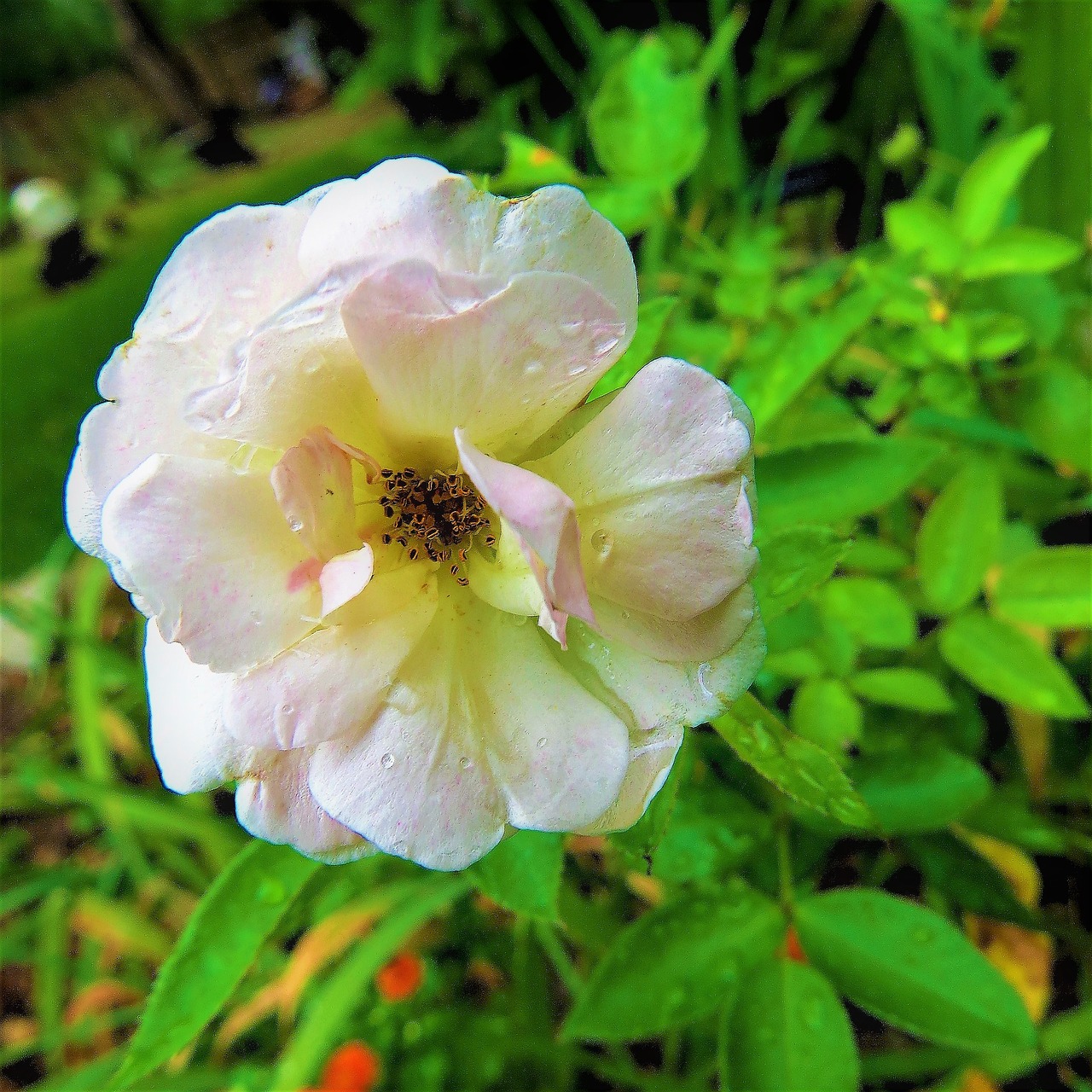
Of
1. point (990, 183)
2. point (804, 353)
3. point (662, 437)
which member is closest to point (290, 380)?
point (662, 437)

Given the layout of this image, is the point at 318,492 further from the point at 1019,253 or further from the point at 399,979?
the point at 399,979

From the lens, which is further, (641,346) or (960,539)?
(960,539)

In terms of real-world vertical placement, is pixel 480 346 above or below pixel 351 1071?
above

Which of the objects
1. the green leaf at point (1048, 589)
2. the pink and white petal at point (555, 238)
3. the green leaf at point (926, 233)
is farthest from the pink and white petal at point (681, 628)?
the green leaf at point (926, 233)

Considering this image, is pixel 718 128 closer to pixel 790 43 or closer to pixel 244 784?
pixel 790 43

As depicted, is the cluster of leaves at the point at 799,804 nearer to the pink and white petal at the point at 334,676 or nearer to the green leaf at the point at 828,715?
the green leaf at the point at 828,715

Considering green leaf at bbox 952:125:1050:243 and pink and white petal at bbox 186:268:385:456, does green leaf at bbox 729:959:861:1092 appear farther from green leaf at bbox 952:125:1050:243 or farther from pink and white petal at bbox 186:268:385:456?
green leaf at bbox 952:125:1050:243

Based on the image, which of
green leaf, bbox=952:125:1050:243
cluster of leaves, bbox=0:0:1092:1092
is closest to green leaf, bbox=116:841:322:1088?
cluster of leaves, bbox=0:0:1092:1092
